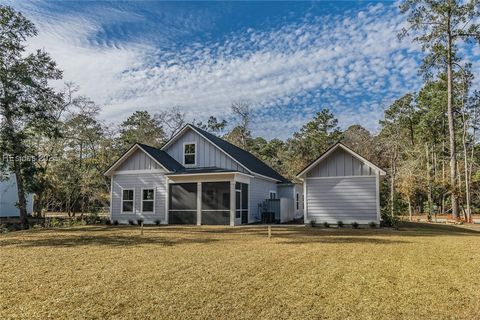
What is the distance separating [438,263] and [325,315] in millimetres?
4678

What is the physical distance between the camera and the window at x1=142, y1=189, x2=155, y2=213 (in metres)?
21.0

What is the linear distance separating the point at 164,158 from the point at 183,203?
10.4 feet

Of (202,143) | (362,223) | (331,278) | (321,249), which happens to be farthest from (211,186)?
(331,278)

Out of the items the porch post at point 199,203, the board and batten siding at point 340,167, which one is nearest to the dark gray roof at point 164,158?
the porch post at point 199,203

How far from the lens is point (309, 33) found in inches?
613

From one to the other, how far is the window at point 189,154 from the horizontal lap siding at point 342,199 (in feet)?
25.2

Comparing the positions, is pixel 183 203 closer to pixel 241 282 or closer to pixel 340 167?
pixel 340 167

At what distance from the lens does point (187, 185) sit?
2030 cm

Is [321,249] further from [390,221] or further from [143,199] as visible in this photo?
[143,199]

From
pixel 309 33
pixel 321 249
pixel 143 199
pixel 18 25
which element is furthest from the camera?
pixel 143 199

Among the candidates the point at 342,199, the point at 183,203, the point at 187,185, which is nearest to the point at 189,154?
the point at 187,185

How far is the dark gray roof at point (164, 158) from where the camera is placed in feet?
68.1

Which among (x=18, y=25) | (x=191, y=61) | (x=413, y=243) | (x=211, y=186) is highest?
(x=18, y=25)

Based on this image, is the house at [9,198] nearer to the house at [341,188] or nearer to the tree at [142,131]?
the tree at [142,131]
